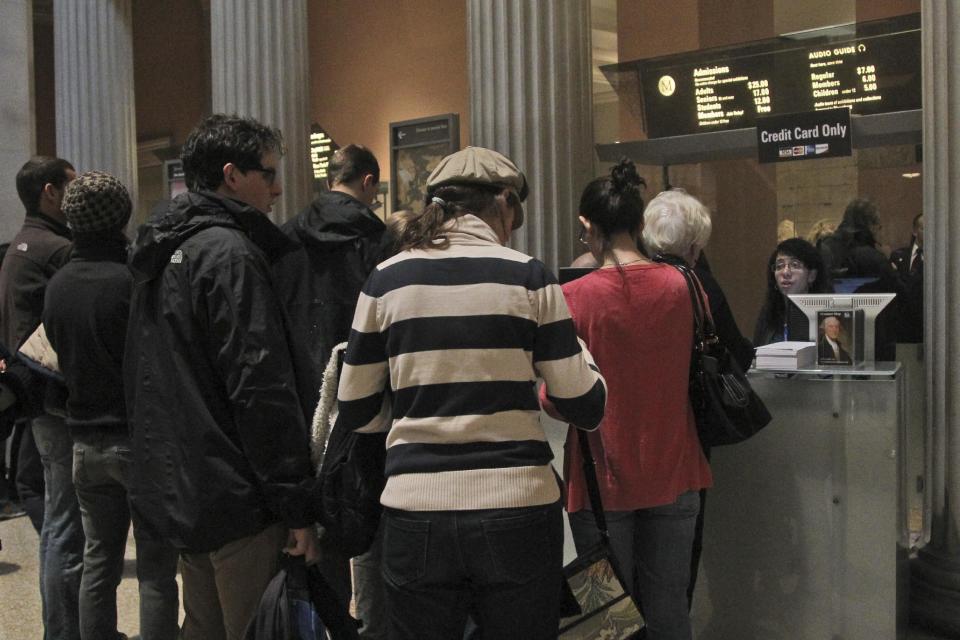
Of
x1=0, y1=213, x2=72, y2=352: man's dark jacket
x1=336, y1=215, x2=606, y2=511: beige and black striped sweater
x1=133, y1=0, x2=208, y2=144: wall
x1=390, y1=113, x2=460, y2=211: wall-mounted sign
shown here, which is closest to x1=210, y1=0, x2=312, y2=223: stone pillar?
x1=390, y1=113, x2=460, y2=211: wall-mounted sign

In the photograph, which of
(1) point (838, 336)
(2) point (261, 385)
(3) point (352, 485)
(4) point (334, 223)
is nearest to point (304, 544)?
(3) point (352, 485)

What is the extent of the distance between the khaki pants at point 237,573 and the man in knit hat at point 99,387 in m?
0.68

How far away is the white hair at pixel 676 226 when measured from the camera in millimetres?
3357

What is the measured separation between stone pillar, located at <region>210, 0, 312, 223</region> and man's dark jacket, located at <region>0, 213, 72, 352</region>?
182cm

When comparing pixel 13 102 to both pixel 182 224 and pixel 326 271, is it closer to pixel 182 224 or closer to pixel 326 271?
pixel 326 271

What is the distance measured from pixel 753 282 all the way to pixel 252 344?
22.6 ft

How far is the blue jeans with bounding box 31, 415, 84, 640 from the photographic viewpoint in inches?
157

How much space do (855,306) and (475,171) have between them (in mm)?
1946

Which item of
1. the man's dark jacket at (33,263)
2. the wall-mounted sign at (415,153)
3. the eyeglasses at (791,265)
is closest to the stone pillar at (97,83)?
the wall-mounted sign at (415,153)

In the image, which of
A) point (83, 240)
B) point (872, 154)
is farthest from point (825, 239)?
point (83, 240)

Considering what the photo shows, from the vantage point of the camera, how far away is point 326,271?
11.9 ft

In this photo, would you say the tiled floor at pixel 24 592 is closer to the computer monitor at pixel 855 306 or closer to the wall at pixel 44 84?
the computer monitor at pixel 855 306

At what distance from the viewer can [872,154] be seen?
7.64 meters

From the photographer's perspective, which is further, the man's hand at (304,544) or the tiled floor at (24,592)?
the tiled floor at (24,592)
